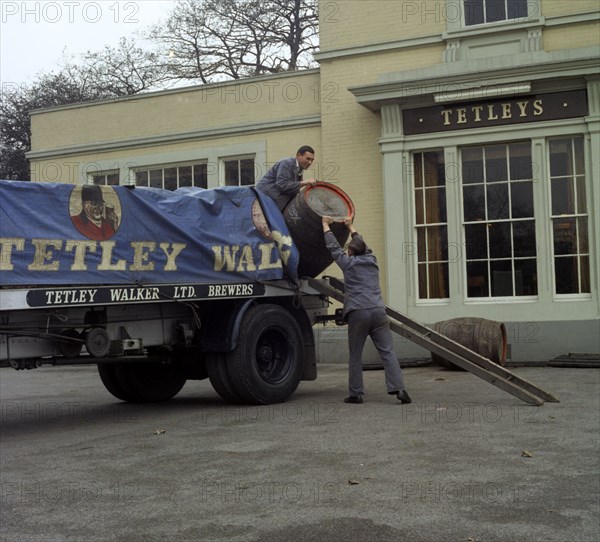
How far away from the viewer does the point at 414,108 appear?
1470cm

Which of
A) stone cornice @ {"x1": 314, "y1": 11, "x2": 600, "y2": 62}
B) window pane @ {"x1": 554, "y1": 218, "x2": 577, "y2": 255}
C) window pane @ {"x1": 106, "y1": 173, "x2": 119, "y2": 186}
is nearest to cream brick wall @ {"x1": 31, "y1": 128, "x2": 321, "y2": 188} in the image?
window pane @ {"x1": 106, "y1": 173, "x2": 119, "y2": 186}

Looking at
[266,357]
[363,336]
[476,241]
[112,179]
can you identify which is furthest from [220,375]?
[112,179]

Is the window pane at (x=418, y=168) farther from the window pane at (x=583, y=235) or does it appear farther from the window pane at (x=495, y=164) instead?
the window pane at (x=583, y=235)

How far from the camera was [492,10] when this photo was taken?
14.6m

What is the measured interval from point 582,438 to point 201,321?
429 cm

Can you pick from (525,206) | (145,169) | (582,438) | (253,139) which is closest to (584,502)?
(582,438)

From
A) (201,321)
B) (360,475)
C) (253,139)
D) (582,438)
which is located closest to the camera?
(360,475)

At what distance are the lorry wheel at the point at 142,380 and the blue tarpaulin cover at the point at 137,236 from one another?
6.12ft

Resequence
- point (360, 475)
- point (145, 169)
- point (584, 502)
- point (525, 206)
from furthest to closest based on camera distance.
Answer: point (145, 169), point (525, 206), point (360, 475), point (584, 502)

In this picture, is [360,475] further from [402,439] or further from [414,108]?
[414,108]

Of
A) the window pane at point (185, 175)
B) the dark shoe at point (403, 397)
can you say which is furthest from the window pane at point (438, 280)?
the window pane at point (185, 175)

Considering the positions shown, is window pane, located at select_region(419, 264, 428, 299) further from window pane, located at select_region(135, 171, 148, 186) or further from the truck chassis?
window pane, located at select_region(135, 171, 148, 186)

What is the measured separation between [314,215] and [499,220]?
544 cm

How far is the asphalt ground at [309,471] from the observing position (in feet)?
15.7
